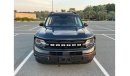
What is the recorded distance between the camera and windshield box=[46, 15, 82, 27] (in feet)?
25.3

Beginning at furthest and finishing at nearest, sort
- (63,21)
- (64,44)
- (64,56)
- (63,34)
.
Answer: (63,21)
(63,34)
(64,44)
(64,56)

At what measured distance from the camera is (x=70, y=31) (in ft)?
22.0

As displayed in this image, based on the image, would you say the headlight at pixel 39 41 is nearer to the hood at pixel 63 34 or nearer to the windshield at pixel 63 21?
the hood at pixel 63 34

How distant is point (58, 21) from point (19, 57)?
191cm

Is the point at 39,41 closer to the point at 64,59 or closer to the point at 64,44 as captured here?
the point at 64,44

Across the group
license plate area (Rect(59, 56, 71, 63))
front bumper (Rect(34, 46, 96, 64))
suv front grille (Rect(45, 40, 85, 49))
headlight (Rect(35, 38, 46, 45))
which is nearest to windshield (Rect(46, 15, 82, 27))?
headlight (Rect(35, 38, 46, 45))

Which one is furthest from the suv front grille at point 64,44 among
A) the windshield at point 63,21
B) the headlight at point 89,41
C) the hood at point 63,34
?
the windshield at point 63,21

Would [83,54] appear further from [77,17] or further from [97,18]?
[97,18]

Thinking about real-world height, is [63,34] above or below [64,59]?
above

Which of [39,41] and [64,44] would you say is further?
[39,41]

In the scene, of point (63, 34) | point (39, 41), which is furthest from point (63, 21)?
point (39, 41)

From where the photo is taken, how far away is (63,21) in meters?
7.83

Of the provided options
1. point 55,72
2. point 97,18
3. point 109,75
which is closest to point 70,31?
point 55,72

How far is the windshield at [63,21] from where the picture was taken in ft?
25.3
